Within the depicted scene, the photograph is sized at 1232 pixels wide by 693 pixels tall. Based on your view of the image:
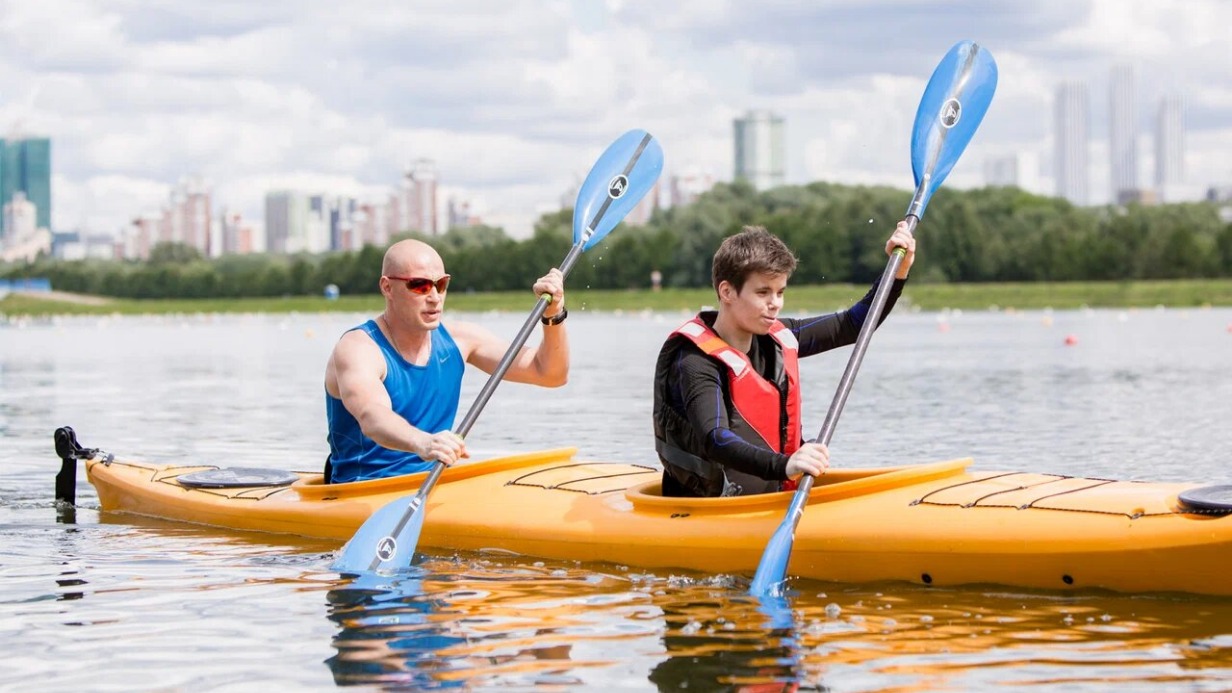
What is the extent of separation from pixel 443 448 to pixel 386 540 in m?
0.59

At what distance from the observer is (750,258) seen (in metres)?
6.02

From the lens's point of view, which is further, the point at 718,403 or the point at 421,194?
the point at 421,194

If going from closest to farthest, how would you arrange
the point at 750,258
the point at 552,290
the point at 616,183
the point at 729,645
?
the point at 729,645, the point at 750,258, the point at 552,290, the point at 616,183

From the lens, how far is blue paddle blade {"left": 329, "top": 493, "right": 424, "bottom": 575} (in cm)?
679

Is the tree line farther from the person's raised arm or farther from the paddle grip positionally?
the paddle grip

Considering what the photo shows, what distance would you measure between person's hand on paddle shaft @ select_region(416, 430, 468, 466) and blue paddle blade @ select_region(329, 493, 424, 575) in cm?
45

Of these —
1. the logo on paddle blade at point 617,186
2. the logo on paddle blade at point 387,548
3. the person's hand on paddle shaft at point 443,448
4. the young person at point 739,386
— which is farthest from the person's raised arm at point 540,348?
the logo on paddle blade at point 617,186

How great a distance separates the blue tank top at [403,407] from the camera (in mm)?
7023

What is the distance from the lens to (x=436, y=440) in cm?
655

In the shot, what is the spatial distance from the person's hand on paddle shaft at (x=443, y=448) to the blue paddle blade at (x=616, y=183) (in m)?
2.12

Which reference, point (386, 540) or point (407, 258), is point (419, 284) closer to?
point (407, 258)

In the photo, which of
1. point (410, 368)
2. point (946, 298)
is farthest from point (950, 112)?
point (946, 298)

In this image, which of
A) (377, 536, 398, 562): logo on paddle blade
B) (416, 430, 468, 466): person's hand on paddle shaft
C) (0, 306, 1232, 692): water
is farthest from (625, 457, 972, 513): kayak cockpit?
(377, 536, 398, 562): logo on paddle blade

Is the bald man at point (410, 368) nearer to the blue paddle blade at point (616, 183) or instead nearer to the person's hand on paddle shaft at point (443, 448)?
the person's hand on paddle shaft at point (443, 448)
